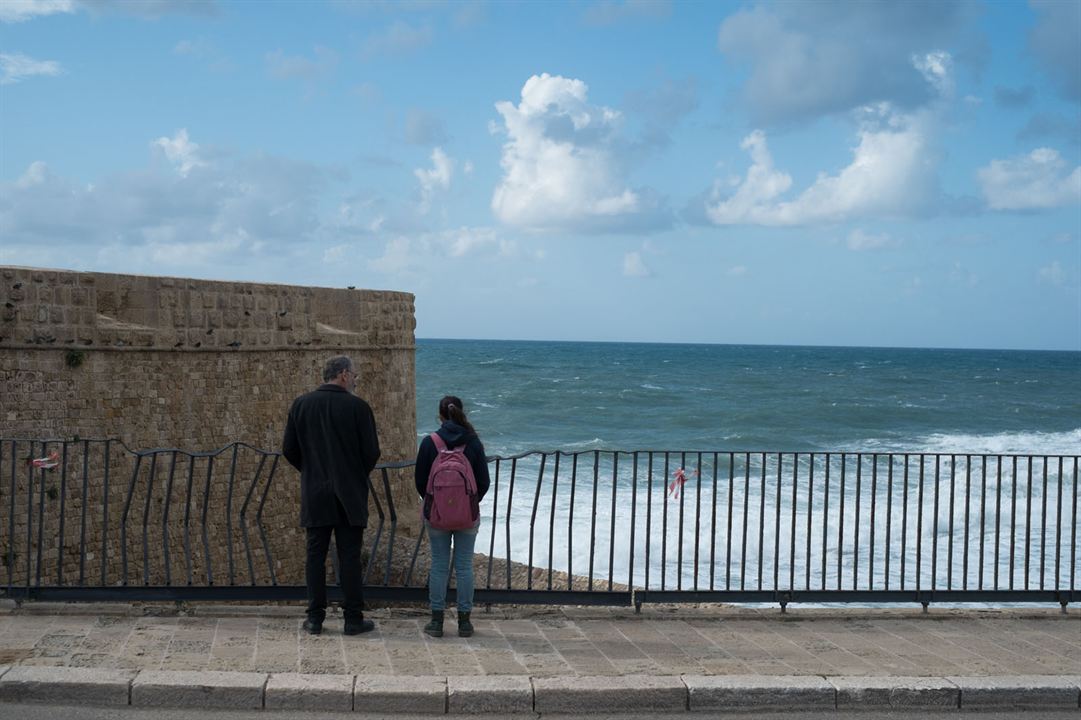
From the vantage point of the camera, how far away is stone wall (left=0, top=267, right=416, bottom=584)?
423 inches

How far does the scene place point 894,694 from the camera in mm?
5422

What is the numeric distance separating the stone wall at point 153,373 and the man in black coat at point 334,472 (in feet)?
12.6

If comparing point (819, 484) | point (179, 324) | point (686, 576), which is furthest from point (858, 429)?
point (179, 324)

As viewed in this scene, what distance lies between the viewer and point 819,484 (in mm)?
22156

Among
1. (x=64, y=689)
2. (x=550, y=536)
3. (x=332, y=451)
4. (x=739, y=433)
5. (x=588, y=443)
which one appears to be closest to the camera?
(x=64, y=689)

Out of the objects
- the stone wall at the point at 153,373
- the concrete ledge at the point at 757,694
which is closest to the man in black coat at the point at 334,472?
the concrete ledge at the point at 757,694

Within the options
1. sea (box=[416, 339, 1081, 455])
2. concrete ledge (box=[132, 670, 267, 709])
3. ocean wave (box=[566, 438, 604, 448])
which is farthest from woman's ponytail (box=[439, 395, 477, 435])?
ocean wave (box=[566, 438, 604, 448])

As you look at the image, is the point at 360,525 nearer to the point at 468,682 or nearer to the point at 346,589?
the point at 346,589

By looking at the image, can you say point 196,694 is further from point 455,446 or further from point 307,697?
point 455,446

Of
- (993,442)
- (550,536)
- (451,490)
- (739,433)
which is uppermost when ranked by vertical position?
(451,490)

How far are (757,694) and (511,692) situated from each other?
1229 mm

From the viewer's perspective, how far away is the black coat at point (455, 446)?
6094 millimetres

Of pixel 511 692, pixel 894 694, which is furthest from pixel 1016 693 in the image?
pixel 511 692

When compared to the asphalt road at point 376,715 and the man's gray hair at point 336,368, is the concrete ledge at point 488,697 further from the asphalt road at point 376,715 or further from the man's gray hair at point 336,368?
the man's gray hair at point 336,368
